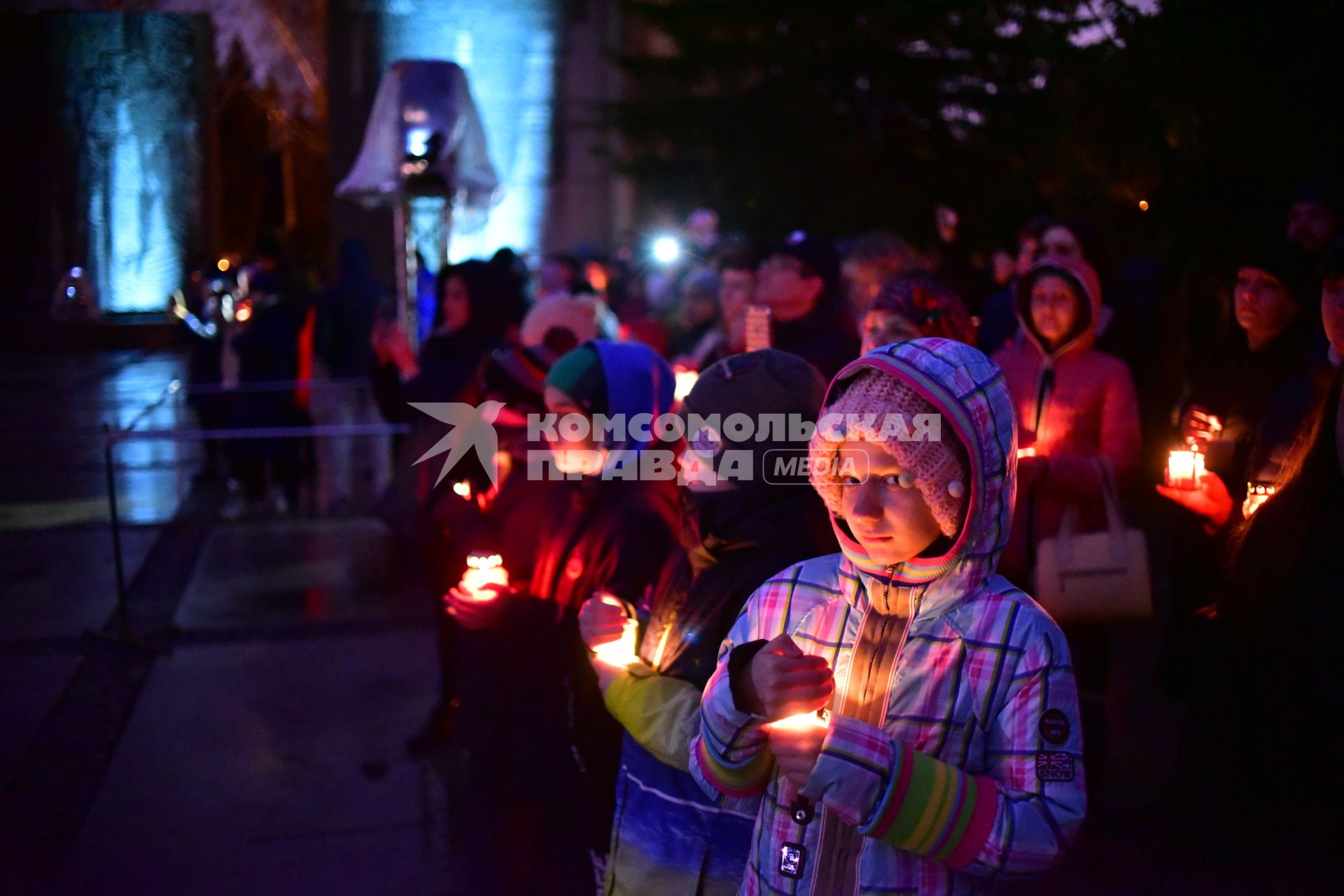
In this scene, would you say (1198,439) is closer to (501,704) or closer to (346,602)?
(501,704)

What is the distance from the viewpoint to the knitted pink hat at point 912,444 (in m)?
1.74

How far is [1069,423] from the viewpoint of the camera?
4.02 m

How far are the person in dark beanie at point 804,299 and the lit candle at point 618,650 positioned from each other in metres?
2.46

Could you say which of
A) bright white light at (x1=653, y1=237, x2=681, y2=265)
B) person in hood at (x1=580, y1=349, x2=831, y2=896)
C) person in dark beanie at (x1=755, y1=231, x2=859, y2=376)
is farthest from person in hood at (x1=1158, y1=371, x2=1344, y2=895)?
bright white light at (x1=653, y1=237, x2=681, y2=265)

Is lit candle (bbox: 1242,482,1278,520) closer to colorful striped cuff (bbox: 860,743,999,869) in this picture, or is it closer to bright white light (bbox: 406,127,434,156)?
colorful striped cuff (bbox: 860,743,999,869)

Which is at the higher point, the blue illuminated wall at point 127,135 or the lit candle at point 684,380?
the blue illuminated wall at point 127,135

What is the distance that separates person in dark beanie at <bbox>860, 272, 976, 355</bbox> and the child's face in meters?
1.99

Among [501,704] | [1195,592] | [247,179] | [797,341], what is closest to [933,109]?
[797,341]

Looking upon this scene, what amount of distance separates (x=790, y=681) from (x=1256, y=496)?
170 centimetres

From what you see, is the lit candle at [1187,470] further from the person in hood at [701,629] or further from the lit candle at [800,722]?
the lit candle at [800,722]

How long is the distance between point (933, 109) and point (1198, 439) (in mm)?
10512

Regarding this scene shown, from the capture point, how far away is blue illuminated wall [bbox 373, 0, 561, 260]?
18422mm

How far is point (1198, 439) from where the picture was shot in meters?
3.55

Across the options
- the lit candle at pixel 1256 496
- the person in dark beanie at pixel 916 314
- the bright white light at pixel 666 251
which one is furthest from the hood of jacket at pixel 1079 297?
the bright white light at pixel 666 251
